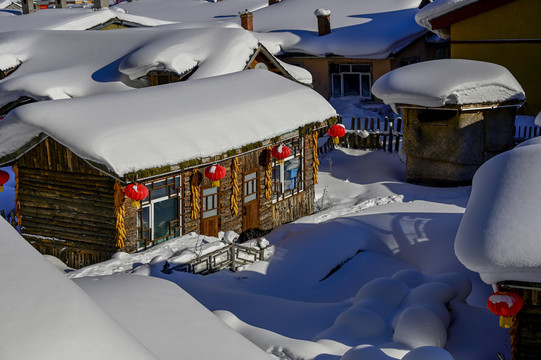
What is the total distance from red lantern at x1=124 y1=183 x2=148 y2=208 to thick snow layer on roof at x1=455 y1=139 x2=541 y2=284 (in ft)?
19.7

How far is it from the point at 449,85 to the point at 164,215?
365 inches

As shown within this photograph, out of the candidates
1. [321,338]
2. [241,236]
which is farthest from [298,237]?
[321,338]

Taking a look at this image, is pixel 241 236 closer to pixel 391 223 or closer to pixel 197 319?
pixel 391 223

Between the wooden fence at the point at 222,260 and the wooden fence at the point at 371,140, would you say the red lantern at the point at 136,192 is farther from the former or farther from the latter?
the wooden fence at the point at 371,140

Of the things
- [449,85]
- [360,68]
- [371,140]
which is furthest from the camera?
[360,68]

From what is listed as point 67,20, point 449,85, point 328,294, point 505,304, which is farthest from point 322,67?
point 505,304

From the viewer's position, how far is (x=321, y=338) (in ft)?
36.4

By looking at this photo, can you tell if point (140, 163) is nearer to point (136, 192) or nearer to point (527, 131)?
point (136, 192)

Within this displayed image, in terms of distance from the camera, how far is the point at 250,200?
17.9 metres

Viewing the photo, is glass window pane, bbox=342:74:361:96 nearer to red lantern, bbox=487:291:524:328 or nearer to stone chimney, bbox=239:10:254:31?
stone chimney, bbox=239:10:254:31

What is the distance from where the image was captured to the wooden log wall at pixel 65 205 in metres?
14.6

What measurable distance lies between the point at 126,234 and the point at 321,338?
5.27m

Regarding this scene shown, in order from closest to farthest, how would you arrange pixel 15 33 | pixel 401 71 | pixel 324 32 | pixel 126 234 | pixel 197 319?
pixel 197 319 < pixel 126 234 < pixel 401 71 < pixel 15 33 < pixel 324 32

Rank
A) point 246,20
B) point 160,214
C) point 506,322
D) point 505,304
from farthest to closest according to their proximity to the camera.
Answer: point 246,20
point 160,214
point 506,322
point 505,304
